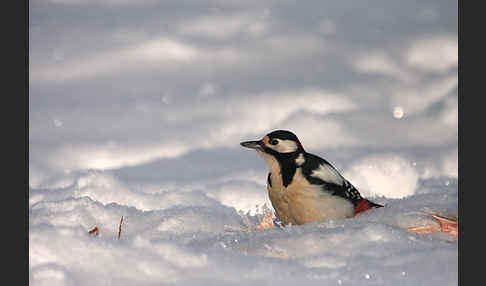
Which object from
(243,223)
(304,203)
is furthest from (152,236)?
(304,203)

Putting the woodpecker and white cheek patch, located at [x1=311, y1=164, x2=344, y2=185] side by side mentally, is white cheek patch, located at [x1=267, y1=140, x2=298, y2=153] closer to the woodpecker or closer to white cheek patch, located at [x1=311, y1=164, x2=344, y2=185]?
the woodpecker

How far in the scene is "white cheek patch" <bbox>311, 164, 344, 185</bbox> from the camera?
17.2 feet

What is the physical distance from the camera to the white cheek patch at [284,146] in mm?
5359

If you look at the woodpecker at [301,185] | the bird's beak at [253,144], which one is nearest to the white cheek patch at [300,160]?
the woodpecker at [301,185]

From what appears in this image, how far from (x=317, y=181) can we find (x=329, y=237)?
1705mm

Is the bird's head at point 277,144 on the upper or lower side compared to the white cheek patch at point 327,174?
upper

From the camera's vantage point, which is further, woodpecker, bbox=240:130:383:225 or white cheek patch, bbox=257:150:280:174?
white cheek patch, bbox=257:150:280:174

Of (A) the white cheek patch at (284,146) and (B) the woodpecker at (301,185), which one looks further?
(A) the white cheek patch at (284,146)

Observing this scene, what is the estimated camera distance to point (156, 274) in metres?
2.65

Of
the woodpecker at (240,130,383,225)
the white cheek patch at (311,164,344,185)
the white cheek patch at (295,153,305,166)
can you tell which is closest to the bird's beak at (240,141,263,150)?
the woodpecker at (240,130,383,225)

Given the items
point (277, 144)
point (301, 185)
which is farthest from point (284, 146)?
point (301, 185)

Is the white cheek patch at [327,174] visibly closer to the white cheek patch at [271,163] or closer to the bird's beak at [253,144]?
the white cheek patch at [271,163]

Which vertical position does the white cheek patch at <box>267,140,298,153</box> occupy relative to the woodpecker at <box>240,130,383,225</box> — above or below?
above

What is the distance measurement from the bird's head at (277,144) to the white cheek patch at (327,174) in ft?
0.80
